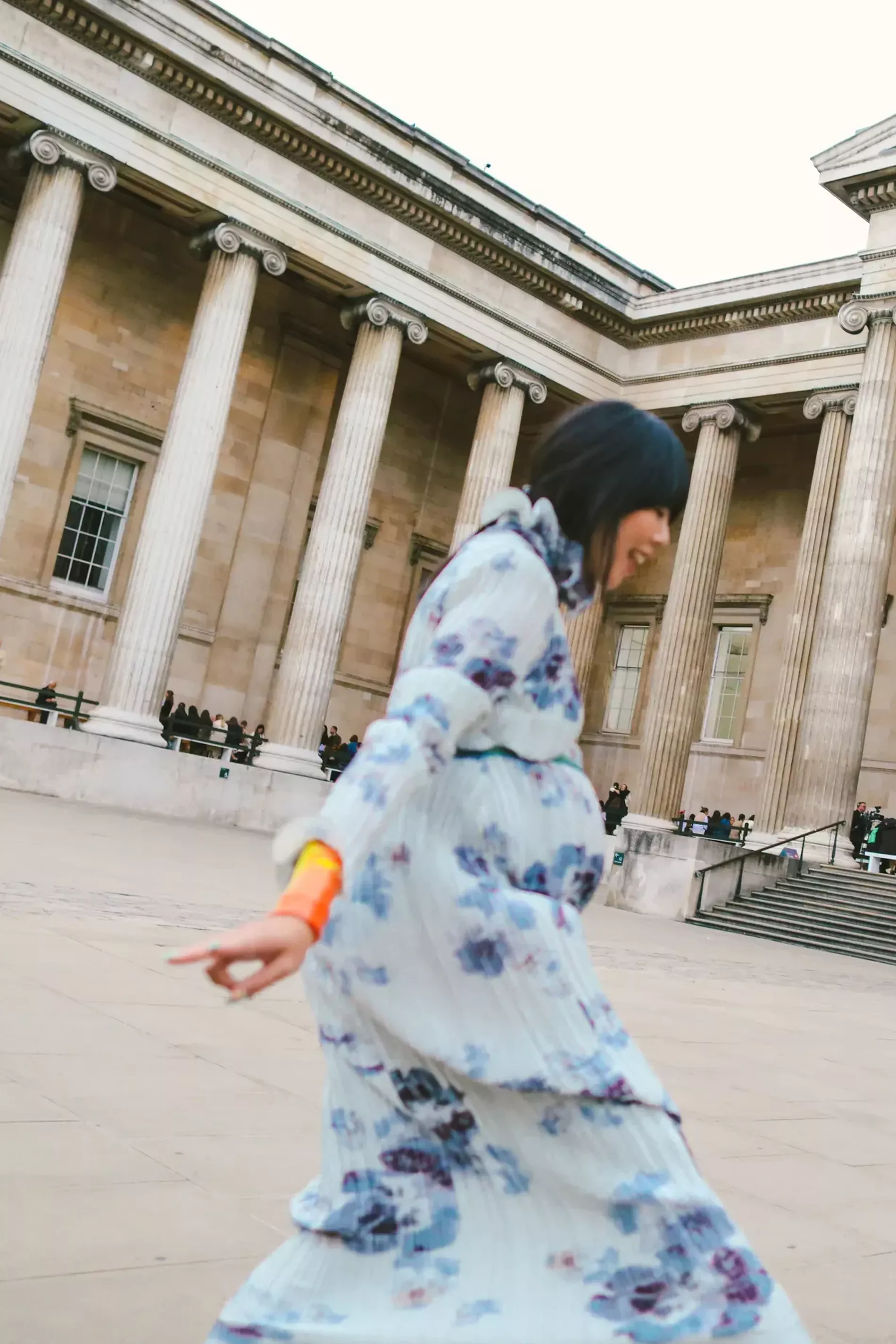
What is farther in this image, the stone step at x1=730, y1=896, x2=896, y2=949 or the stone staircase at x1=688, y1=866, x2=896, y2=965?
the stone step at x1=730, y1=896, x2=896, y2=949

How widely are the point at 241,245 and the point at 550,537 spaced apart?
893 inches

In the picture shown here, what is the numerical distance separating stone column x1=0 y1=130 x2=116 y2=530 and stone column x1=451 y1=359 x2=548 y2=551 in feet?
28.6

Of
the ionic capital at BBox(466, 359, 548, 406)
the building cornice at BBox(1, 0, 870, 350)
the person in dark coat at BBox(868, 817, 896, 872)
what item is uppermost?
the building cornice at BBox(1, 0, 870, 350)

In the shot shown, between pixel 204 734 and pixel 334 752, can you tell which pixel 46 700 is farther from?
pixel 334 752

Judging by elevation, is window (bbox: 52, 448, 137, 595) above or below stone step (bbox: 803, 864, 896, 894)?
above

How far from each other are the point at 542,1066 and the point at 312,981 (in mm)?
398

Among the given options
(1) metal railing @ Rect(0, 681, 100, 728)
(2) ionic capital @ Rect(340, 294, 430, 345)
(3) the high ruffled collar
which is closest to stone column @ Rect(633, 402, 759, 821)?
(2) ionic capital @ Rect(340, 294, 430, 345)

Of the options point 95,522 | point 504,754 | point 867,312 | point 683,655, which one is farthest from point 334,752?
point 504,754

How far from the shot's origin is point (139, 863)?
1251cm

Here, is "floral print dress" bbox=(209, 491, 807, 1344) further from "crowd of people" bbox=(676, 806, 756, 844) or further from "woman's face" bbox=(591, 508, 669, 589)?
"crowd of people" bbox=(676, 806, 756, 844)

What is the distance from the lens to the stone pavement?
2.96m

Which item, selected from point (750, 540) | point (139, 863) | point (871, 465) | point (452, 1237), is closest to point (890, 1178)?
point (452, 1237)

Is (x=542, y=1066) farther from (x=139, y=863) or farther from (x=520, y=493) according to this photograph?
(x=139, y=863)

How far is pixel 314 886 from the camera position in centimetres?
183
